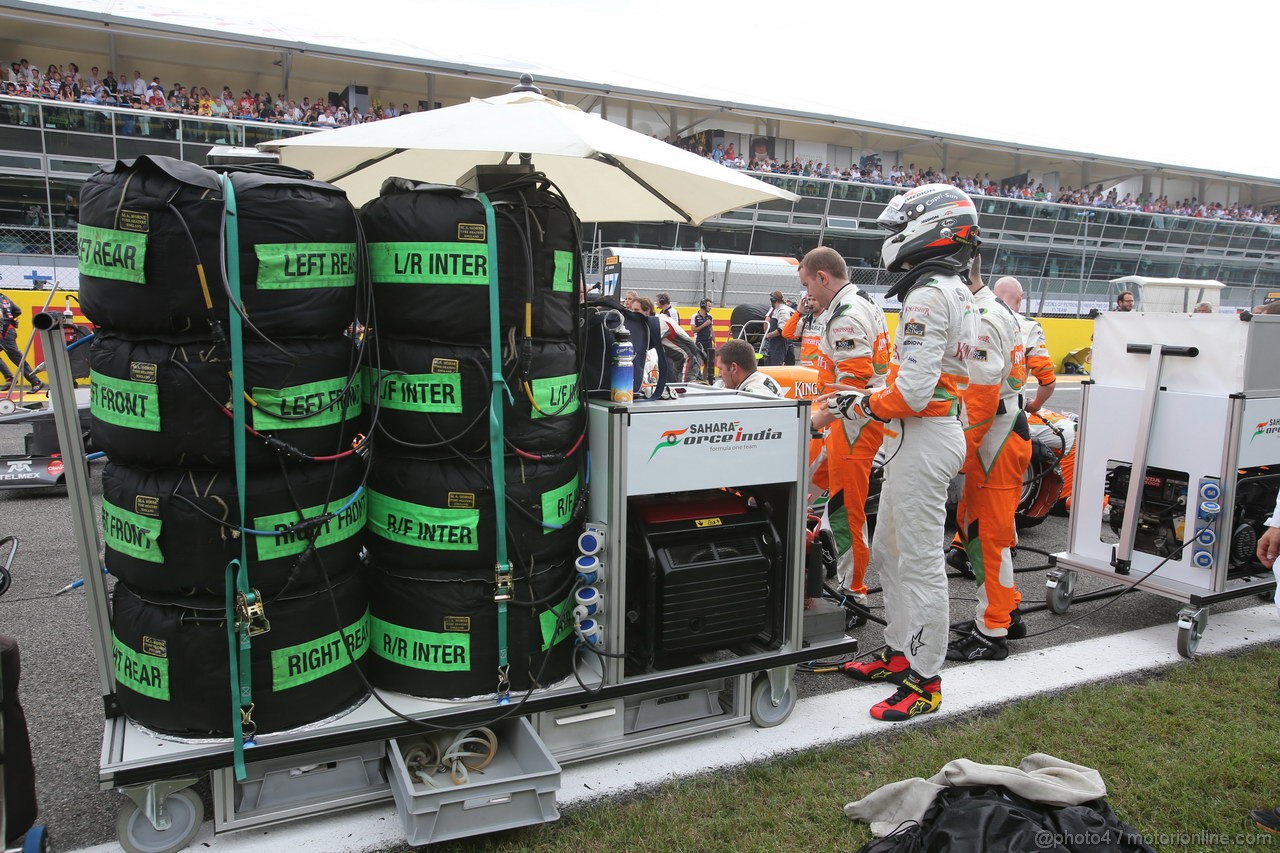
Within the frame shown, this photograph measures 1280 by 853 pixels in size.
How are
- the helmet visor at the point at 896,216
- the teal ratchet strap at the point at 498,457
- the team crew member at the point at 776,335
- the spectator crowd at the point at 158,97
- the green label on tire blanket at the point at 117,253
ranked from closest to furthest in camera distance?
1. the green label on tire blanket at the point at 117,253
2. the teal ratchet strap at the point at 498,457
3. the helmet visor at the point at 896,216
4. the team crew member at the point at 776,335
5. the spectator crowd at the point at 158,97

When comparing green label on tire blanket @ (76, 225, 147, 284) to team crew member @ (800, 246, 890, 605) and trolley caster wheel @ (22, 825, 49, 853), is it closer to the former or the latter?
trolley caster wheel @ (22, 825, 49, 853)

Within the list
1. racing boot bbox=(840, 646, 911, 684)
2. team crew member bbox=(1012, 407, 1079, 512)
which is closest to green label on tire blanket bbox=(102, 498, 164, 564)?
racing boot bbox=(840, 646, 911, 684)

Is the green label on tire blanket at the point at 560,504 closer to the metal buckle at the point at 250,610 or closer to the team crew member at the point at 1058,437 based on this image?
the metal buckle at the point at 250,610

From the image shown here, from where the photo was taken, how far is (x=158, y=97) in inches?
958

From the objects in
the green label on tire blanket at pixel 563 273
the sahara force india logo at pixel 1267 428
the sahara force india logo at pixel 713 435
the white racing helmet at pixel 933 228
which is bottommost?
the sahara force india logo at pixel 1267 428

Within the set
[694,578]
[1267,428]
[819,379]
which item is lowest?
[694,578]

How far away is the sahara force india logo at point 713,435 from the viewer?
3576mm

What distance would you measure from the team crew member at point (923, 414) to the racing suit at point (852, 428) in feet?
3.03

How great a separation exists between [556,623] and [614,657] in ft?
0.90

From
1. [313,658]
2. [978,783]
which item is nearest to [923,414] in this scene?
[978,783]

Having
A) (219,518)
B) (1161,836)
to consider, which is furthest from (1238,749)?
(219,518)

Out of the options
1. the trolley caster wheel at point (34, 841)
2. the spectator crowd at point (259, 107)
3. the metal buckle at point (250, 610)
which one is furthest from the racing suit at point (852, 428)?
the spectator crowd at point (259, 107)

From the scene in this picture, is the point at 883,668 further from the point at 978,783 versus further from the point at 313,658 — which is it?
the point at 313,658

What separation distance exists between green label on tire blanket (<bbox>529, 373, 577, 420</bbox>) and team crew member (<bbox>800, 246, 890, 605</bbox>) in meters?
2.29
